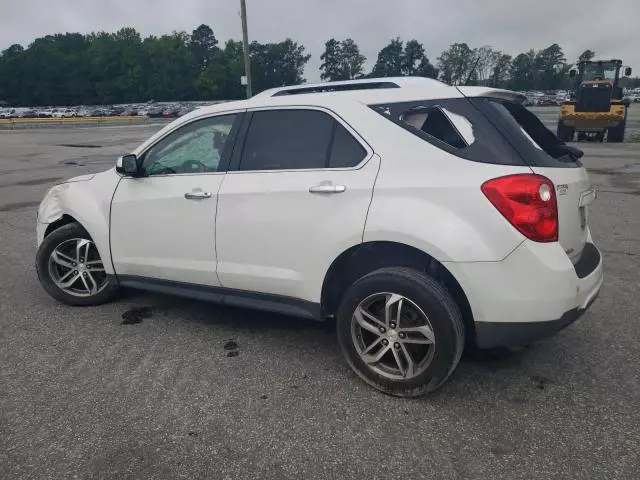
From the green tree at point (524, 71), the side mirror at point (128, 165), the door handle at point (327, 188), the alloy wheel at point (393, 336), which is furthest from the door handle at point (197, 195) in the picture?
the green tree at point (524, 71)

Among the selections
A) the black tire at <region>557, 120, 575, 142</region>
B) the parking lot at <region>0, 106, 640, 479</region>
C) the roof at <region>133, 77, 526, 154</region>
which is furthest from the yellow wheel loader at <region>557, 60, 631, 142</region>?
the roof at <region>133, 77, 526, 154</region>

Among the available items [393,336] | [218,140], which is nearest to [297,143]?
[218,140]

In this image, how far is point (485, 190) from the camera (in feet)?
8.84

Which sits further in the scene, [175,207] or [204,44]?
[204,44]

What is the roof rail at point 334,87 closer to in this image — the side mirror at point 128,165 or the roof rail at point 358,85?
the roof rail at point 358,85

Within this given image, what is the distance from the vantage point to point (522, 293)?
268 cm

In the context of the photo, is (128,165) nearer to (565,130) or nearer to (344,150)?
(344,150)

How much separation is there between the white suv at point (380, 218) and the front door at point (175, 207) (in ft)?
0.04

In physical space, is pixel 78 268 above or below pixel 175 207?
below

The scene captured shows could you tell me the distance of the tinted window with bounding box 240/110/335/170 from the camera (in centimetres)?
326

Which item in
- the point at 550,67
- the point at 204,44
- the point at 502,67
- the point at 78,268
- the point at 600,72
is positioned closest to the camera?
the point at 78,268

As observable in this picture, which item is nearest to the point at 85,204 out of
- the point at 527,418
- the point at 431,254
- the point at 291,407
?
the point at 291,407

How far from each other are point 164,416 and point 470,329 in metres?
1.73

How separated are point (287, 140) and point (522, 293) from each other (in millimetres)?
1690
